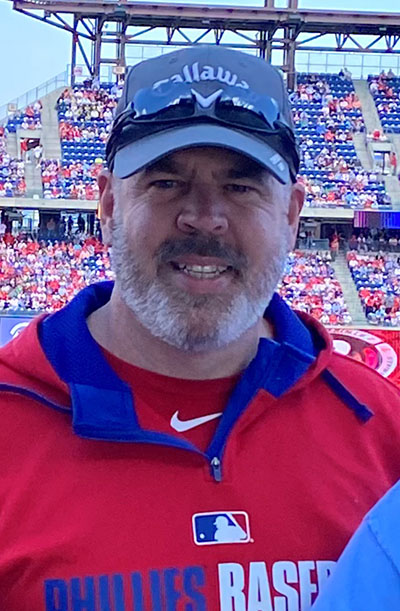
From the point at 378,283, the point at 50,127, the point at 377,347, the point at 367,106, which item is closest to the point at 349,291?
the point at 378,283

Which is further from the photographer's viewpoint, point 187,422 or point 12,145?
point 12,145

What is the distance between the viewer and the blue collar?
1575 mm

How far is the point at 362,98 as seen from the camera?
23.6m

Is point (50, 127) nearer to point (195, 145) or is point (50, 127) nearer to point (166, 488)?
point (195, 145)

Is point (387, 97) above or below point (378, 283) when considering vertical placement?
above

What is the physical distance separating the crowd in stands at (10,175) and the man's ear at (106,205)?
18058mm

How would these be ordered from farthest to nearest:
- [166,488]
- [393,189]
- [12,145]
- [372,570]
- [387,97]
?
[387,97]
[12,145]
[393,189]
[166,488]
[372,570]

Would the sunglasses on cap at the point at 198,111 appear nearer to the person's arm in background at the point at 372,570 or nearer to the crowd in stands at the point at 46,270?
the person's arm in background at the point at 372,570

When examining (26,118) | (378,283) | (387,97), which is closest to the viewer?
(378,283)

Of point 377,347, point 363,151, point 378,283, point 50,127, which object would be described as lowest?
point 378,283

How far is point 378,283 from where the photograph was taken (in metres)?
17.4

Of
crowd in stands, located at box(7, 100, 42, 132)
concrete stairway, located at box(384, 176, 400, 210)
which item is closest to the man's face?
concrete stairway, located at box(384, 176, 400, 210)

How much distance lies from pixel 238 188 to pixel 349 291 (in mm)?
15870

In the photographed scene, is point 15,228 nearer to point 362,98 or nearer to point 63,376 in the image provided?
point 362,98
